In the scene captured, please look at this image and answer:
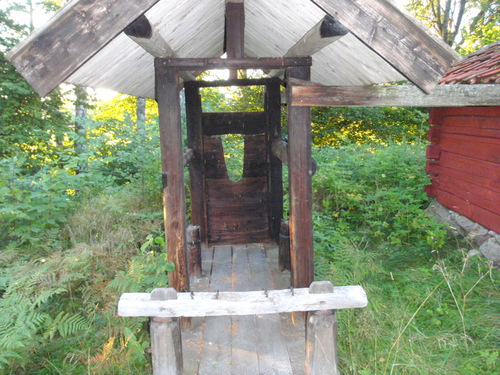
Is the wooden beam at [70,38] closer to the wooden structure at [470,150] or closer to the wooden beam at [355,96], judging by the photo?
the wooden beam at [355,96]

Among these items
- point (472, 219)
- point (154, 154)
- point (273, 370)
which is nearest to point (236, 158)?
point (154, 154)

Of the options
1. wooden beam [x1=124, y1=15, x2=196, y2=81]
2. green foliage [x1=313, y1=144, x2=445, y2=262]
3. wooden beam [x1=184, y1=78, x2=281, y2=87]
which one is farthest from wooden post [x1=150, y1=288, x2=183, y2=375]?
green foliage [x1=313, y1=144, x2=445, y2=262]

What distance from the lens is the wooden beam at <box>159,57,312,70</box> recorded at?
3143 mm

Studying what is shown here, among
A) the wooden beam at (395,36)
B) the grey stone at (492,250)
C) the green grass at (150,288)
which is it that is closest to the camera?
the wooden beam at (395,36)

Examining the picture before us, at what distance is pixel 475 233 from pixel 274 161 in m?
3.80

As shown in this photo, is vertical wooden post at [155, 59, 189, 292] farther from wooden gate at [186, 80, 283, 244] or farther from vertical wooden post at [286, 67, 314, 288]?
wooden gate at [186, 80, 283, 244]

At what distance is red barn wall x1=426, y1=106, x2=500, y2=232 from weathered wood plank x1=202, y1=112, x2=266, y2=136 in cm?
375

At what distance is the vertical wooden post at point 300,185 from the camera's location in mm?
3172

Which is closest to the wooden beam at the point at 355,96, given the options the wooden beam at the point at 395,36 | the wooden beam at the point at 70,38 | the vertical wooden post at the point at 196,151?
the wooden beam at the point at 395,36

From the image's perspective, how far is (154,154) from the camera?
24.6ft

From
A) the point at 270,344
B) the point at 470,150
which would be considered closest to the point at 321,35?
the point at 270,344

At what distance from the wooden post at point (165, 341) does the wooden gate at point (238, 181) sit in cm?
303

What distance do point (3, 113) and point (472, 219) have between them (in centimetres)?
1064

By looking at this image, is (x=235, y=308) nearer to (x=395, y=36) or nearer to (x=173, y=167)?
(x=173, y=167)
